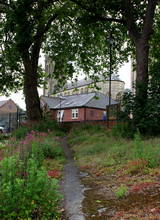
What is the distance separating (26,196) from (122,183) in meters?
3.24

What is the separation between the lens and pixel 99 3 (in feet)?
55.6

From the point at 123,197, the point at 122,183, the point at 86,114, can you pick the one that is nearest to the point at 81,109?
the point at 86,114

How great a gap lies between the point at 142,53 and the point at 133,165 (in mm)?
8789

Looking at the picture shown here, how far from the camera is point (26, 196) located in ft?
13.5

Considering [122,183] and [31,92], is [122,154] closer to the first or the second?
[122,183]

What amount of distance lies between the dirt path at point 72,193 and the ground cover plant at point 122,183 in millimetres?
154

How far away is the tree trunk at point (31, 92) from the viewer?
21.7 m

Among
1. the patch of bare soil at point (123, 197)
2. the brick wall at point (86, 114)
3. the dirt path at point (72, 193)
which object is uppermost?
the brick wall at point (86, 114)

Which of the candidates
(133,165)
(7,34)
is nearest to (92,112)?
(7,34)

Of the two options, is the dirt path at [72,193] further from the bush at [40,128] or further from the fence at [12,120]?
the fence at [12,120]

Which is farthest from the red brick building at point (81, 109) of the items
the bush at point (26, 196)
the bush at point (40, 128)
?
the bush at point (26, 196)

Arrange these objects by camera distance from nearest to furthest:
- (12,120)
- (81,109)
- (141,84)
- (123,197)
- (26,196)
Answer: (26,196), (123,197), (141,84), (12,120), (81,109)

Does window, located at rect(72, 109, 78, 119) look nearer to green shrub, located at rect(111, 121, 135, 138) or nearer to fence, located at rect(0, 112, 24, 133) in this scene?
fence, located at rect(0, 112, 24, 133)

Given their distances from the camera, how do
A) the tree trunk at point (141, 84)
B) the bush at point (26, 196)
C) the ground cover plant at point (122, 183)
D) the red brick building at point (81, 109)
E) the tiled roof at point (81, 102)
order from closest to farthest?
the bush at point (26, 196) → the ground cover plant at point (122, 183) → the tree trunk at point (141, 84) → the red brick building at point (81, 109) → the tiled roof at point (81, 102)
